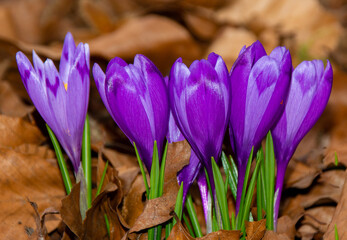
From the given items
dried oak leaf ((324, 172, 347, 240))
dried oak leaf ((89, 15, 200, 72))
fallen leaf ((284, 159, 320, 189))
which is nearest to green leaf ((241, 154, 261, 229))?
dried oak leaf ((324, 172, 347, 240))

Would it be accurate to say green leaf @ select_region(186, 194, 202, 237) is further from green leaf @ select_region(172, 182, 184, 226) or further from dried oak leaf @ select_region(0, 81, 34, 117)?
dried oak leaf @ select_region(0, 81, 34, 117)

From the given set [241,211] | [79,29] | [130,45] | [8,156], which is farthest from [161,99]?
[79,29]

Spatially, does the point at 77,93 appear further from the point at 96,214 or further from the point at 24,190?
the point at 24,190

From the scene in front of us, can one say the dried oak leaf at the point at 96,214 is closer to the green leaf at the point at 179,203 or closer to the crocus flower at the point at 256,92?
the green leaf at the point at 179,203

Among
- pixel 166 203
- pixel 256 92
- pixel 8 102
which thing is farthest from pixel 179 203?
pixel 8 102

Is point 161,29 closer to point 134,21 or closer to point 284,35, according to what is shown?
point 134,21

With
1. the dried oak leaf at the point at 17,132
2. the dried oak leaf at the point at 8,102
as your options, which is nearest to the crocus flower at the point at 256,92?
the dried oak leaf at the point at 17,132
